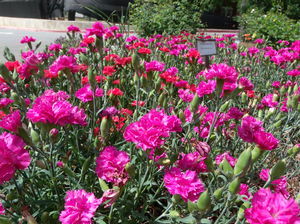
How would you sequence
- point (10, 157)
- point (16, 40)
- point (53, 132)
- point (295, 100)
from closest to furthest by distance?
point (10, 157), point (53, 132), point (295, 100), point (16, 40)

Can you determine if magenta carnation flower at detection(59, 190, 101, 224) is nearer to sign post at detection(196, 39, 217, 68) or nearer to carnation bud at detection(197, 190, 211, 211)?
carnation bud at detection(197, 190, 211, 211)

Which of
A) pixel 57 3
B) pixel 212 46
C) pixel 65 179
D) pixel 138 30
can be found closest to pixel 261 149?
pixel 65 179

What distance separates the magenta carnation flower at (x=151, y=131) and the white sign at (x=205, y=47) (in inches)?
70.1

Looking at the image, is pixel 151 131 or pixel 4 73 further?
pixel 4 73

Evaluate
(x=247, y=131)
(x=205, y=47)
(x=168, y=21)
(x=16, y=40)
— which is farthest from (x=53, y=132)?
(x=16, y=40)

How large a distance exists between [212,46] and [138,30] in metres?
4.04

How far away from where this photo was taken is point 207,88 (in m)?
1.53

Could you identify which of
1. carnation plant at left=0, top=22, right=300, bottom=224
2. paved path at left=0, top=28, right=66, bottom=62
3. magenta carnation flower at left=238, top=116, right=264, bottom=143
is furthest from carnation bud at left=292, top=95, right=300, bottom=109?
paved path at left=0, top=28, right=66, bottom=62

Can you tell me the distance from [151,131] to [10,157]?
0.46 m

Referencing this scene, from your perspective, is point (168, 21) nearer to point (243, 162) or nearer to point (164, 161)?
point (164, 161)

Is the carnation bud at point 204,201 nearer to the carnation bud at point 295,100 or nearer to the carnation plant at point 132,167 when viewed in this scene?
the carnation plant at point 132,167

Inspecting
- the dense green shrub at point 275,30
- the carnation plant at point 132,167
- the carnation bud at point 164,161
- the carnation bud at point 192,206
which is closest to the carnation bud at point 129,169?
the carnation plant at point 132,167

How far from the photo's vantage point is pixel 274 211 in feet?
2.40

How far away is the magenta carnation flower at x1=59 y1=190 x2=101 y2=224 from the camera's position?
0.87 metres
